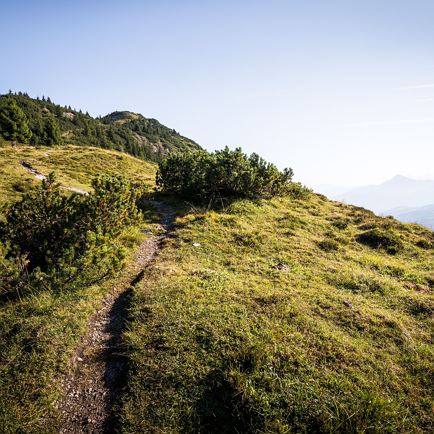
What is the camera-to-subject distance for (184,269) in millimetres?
12039

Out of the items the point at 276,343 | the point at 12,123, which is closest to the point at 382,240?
the point at 276,343

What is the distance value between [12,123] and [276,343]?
6915 cm

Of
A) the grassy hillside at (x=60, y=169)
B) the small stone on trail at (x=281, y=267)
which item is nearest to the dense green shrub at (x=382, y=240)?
the small stone on trail at (x=281, y=267)

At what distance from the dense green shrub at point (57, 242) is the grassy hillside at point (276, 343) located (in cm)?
209

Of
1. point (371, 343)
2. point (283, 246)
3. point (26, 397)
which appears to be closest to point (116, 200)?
point (26, 397)

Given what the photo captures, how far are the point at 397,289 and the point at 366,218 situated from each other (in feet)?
49.1

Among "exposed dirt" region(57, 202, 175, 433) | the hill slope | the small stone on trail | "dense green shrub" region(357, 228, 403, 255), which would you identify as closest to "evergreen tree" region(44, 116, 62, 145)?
the hill slope

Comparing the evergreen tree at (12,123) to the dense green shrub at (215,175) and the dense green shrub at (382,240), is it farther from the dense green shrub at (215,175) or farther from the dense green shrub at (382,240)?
the dense green shrub at (382,240)

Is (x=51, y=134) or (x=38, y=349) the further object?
(x=51, y=134)

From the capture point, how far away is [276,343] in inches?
303

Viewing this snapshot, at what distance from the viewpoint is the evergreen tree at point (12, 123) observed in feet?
183

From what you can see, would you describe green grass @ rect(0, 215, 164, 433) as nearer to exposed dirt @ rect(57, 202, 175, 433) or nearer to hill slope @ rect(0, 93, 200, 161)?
exposed dirt @ rect(57, 202, 175, 433)

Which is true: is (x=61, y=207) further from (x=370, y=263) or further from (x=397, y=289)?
(x=370, y=263)

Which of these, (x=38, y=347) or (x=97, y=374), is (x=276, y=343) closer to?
(x=97, y=374)
